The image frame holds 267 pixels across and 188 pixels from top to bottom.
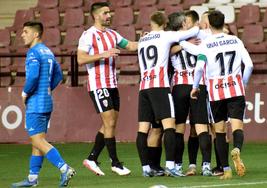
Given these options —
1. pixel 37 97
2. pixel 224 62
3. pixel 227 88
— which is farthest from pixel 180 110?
pixel 37 97

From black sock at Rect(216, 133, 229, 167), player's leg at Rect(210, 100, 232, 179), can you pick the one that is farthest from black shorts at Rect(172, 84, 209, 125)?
black sock at Rect(216, 133, 229, 167)

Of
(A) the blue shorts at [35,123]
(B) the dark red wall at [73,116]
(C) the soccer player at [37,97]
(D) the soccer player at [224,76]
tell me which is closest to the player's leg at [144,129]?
(D) the soccer player at [224,76]

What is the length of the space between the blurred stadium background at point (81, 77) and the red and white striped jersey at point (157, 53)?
1228 mm

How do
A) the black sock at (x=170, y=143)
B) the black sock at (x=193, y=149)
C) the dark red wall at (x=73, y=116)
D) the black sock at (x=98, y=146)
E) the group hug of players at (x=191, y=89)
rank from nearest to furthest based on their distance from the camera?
the group hug of players at (x=191, y=89) → the black sock at (x=170, y=143) → the black sock at (x=193, y=149) → the black sock at (x=98, y=146) → the dark red wall at (x=73, y=116)

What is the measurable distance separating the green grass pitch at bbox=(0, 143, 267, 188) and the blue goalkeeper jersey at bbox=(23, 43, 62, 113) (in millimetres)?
926

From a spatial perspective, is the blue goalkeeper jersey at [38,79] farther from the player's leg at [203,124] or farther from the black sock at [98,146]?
the player's leg at [203,124]

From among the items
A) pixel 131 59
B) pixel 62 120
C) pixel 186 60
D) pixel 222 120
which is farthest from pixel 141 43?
pixel 131 59

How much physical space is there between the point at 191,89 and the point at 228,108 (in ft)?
2.34

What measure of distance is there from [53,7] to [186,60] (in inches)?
443

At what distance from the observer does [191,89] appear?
11.9m

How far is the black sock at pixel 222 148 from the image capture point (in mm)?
11172

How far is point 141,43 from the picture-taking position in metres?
11.8

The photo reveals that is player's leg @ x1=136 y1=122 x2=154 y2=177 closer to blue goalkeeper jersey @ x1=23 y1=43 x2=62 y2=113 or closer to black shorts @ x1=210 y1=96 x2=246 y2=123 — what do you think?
black shorts @ x1=210 y1=96 x2=246 y2=123

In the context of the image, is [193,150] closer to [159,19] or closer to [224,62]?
[224,62]
